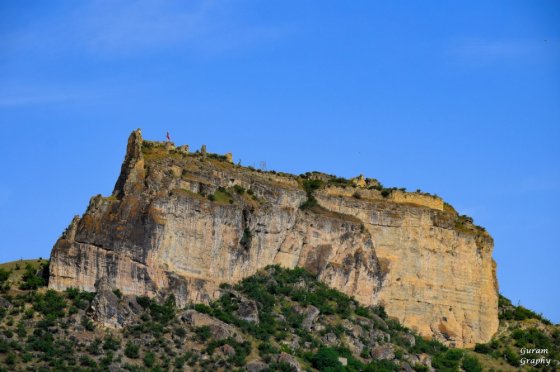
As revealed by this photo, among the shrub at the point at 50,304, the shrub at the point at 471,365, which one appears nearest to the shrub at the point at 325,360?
the shrub at the point at 471,365

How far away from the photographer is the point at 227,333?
124 meters

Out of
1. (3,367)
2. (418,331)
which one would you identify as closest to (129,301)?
(3,367)

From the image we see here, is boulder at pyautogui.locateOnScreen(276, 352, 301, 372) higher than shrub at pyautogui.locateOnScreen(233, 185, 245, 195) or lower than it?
lower

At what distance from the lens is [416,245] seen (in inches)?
5468

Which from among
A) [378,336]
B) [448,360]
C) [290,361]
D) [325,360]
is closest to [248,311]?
[290,361]

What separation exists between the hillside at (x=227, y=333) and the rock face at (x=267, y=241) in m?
1.39

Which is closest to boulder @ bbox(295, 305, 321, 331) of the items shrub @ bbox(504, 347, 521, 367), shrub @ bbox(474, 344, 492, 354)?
shrub @ bbox(474, 344, 492, 354)

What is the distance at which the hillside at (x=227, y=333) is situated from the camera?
119125 mm

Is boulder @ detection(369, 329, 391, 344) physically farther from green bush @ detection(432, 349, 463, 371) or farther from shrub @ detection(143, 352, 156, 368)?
shrub @ detection(143, 352, 156, 368)

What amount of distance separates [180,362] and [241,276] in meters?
11.2

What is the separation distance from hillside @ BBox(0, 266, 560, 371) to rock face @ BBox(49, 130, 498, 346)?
4.56ft

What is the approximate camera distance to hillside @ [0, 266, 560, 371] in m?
119

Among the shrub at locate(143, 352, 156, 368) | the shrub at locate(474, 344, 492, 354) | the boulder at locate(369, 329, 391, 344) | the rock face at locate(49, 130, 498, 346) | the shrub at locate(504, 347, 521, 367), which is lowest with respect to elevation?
the shrub at locate(143, 352, 156, 368)

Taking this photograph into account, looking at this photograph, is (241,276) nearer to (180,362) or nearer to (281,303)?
(281,303)
